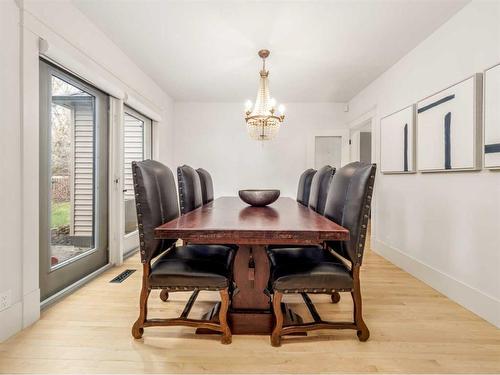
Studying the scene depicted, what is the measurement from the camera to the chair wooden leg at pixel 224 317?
5.00 ft

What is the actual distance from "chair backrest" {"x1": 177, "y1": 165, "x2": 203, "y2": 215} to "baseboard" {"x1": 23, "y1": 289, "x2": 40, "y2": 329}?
43.8 inches

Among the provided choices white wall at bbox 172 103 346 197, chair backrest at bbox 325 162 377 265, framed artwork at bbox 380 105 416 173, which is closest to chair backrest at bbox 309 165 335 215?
chair backrest at bbox 325 162 377 265

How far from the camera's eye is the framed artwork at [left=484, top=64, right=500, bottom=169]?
1845mm

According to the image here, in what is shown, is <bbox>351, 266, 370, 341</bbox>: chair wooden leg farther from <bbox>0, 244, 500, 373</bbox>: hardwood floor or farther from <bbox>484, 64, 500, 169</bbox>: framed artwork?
<bbox>484, 64, 500, 169</bbox>: framed artwork

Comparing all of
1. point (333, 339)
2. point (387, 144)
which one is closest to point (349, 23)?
point (387, 144)

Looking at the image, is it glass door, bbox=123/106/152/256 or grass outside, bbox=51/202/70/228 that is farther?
glass door, bbox=123/106/152/256

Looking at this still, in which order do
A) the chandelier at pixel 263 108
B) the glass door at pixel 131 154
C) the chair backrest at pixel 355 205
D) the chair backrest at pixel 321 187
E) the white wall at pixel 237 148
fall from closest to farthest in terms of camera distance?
1. the chair backrest at pixel 355 205
2. the chair backrest at pixel 321 187
3. the chandelier at pixel 263 108
4. the glass door at pixel 131 154
5. the white wall at pixel 237 148

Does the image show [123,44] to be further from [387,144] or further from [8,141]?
[387,144]

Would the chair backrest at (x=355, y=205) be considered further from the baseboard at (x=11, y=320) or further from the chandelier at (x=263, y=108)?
the baseboard at (x=11, y=320)

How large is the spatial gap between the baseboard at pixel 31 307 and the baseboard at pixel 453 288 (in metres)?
3.11

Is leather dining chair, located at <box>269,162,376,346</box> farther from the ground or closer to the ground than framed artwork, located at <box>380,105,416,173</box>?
closer to the ground

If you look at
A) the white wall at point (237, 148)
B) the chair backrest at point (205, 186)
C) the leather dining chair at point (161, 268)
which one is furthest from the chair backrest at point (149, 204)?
the white wall at point (237, 148)

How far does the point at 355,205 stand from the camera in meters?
1.53

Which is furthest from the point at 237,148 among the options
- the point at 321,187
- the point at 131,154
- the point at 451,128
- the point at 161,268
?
the point at 161,268
